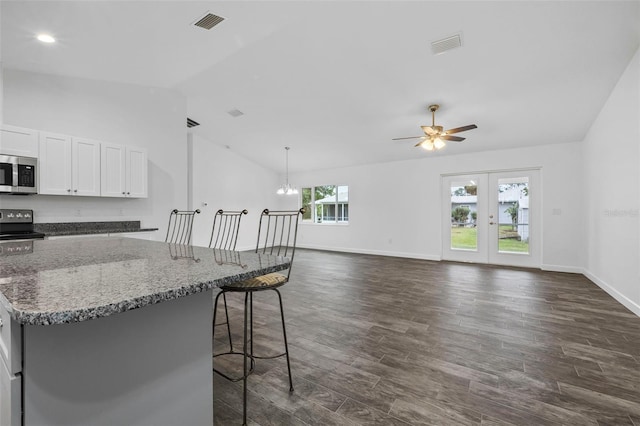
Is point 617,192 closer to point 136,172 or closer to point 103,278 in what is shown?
point 103,278

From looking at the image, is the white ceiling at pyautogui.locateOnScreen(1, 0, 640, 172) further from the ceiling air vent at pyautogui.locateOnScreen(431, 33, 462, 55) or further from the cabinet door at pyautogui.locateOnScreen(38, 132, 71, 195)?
the cabinet door at pyautogui.locateOnScreen(38, 132, 71, 195)

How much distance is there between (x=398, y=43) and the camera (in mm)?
3322

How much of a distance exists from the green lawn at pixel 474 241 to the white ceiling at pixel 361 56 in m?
1.98

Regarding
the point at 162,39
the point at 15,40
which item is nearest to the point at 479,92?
the point at 162,39

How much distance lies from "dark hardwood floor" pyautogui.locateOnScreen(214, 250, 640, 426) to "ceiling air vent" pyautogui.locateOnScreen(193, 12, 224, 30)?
3136mm

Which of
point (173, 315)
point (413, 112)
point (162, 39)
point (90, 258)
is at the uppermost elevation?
point (162, 39)

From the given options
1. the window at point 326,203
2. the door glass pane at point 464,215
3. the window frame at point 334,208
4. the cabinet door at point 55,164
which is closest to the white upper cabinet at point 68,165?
the cabinet door at point 55,164

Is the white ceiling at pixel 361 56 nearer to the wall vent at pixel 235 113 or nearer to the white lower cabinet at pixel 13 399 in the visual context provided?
the wall vent at pixel 235 113

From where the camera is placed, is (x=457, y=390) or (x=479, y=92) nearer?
(x=457, y=390)

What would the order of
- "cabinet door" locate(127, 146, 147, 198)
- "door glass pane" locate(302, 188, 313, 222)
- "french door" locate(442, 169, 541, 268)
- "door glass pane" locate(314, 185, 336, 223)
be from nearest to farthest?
"cabinet door" locate(127, 146, 147, 198), "french door" locate(442, 169, 541, 268), "door glass pane" locate(314, 185, 336, 223), "door glass pane" locate(302, 188, 313, 222)

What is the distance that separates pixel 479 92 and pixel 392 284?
118 inches

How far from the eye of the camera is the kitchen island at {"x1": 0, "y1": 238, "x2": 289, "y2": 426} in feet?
2.42

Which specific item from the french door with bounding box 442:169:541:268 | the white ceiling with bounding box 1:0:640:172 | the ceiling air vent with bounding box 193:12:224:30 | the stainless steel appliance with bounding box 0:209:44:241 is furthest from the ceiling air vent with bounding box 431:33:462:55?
the stainless steel appliance with bounding box 0:209:44:241

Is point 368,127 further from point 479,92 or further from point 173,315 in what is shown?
point 173,315
